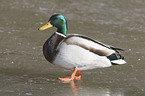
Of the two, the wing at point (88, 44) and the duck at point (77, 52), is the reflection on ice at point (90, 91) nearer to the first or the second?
the duck at point (77, 52)

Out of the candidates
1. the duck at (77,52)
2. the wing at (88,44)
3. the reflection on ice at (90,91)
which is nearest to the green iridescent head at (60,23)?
the duck at (77,52)

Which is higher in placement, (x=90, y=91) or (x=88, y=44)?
(x=88, y=44)

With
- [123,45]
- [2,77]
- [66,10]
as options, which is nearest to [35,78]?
[2,77]

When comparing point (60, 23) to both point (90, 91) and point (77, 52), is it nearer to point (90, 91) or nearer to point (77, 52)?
point (77, 52)

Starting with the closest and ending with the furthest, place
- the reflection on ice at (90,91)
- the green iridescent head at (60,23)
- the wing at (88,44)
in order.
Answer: the reflection on ice at (90,91)
the wing at (88,44)
the green iridescent head at (60,23)

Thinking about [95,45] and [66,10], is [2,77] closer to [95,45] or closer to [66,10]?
[95,45]

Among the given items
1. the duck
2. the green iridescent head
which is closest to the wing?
the duck

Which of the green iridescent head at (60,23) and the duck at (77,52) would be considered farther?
the green iridescent head at (60,23)

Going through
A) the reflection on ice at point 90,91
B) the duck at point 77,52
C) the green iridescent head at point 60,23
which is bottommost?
the reflection on ice at point 90,91

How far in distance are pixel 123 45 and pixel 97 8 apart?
15.0 feet

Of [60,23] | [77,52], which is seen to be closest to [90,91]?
[77,52]

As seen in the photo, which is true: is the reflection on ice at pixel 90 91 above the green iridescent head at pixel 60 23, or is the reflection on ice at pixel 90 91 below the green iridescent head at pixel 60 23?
below

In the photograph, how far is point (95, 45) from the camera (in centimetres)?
561

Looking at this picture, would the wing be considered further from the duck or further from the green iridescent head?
the green iridescent head
